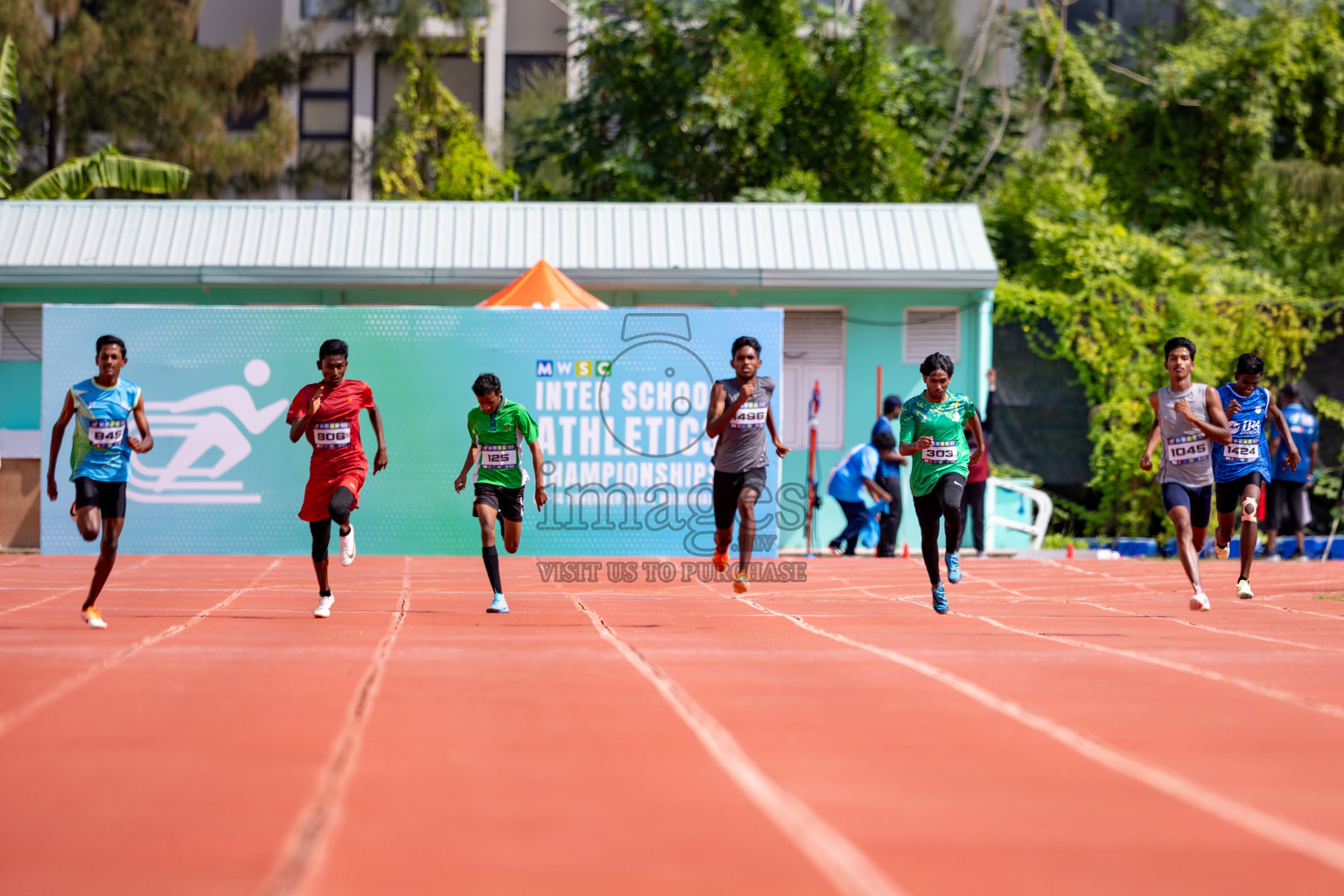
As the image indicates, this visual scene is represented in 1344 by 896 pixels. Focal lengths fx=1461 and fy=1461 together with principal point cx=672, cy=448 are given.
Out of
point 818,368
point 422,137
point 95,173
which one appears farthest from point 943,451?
point 422,137

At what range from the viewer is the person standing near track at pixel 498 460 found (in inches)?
397

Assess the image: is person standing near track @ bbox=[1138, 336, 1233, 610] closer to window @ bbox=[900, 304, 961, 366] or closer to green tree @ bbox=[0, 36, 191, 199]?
window @ bbox=[900, 304, 961, 366]

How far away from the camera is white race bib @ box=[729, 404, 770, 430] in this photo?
36.8 ft

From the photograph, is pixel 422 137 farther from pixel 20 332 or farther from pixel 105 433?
pixel 105 433

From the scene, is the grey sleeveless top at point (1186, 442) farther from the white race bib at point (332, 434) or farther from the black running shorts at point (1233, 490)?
the white race bib at point (332, 434)

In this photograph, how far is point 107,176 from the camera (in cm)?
2244

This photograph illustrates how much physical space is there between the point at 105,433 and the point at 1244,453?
27.5 ft

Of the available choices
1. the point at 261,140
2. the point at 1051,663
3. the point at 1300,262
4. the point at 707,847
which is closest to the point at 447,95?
the point at 261,140

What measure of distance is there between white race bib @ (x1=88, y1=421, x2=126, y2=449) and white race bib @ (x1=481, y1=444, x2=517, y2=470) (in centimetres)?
240

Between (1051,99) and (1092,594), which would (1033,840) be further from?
(1051,99)

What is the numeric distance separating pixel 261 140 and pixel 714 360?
19.2m

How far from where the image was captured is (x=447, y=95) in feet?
120

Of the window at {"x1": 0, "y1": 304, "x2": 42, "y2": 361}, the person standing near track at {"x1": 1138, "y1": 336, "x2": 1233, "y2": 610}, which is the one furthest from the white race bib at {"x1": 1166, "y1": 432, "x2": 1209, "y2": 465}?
the window at {"x1": 0, "y1": 304, "x2": 42, "y2": 361}

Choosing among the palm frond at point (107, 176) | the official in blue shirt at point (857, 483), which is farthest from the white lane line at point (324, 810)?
the palm frond at point (107, 176)
